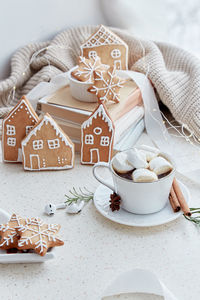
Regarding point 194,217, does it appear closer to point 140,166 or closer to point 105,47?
Answer: point 140,166

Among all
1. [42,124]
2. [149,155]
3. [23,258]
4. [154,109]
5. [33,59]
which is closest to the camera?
[23,258]

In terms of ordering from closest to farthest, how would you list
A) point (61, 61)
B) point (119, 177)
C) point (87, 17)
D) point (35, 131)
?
1. point (119, 177)
2. point (35, 131)
3. point (61, 61)
4. point (87, 17)

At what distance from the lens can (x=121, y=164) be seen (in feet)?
2.36

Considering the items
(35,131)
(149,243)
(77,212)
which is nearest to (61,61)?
(35,131)

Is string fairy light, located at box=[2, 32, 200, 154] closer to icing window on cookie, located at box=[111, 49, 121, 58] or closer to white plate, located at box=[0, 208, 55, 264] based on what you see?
icing window on cookie, located at box=[111, 49, 121, 58]

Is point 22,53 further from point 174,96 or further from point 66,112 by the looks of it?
point 174,96

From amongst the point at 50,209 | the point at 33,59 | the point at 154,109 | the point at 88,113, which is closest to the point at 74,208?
the point at 50,209

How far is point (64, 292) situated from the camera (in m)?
0.60

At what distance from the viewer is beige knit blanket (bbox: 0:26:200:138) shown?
100 cm

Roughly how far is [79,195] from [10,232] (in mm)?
182

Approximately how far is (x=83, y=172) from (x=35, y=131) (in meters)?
0.13

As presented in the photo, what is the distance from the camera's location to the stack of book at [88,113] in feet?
3.08

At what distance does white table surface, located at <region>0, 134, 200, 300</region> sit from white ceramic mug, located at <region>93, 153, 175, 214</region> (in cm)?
4

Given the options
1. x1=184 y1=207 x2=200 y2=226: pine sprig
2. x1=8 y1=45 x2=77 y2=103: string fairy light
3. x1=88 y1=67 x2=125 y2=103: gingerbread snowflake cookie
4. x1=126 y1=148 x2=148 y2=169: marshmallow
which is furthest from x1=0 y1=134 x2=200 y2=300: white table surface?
x1=8 y1=45 x2=77 y2=103: string fairy light
